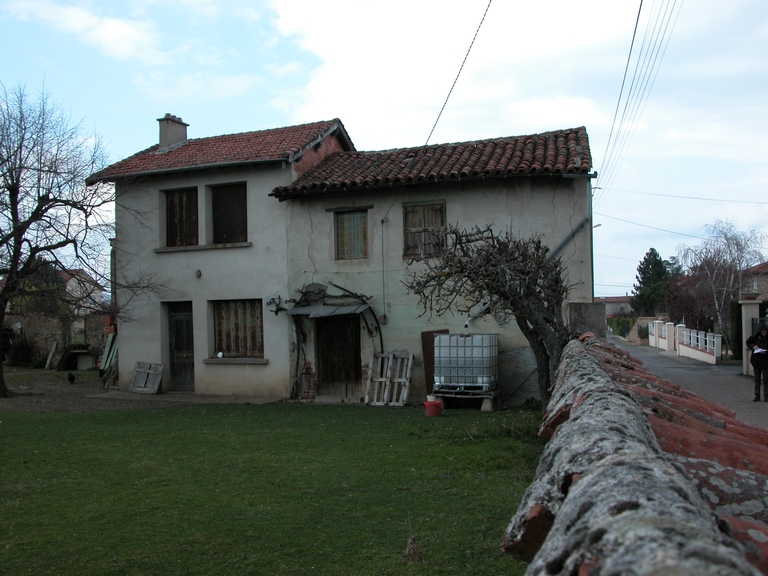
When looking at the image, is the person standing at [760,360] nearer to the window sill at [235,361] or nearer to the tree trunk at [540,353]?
the tree trunk at [540,353]

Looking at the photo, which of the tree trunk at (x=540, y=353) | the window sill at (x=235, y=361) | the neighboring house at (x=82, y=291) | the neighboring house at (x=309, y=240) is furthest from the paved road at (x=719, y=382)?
the neighboring house at (x=82, y=291)

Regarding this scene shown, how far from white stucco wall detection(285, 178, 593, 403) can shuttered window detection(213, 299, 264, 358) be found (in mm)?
1317

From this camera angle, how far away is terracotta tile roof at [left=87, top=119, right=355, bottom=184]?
16.3m

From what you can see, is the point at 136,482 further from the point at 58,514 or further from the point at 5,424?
the point at 5,424

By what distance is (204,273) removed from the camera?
16891 millimetres

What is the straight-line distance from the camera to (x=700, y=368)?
2292 centimetres

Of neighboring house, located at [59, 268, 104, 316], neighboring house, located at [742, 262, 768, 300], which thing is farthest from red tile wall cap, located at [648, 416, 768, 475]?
neighboring house, located at [742, 262, 768, 300]

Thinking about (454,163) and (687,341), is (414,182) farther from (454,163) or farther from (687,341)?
(687,341)

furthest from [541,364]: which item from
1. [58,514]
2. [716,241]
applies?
[716,241]

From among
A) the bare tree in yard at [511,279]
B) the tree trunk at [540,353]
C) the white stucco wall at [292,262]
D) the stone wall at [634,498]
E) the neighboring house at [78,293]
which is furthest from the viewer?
the neighboring house at [78,293]

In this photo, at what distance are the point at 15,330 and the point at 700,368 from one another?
2614cm

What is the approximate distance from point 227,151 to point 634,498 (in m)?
17.0

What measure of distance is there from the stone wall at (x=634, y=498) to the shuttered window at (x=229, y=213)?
1451cm

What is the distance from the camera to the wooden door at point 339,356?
15.9m
